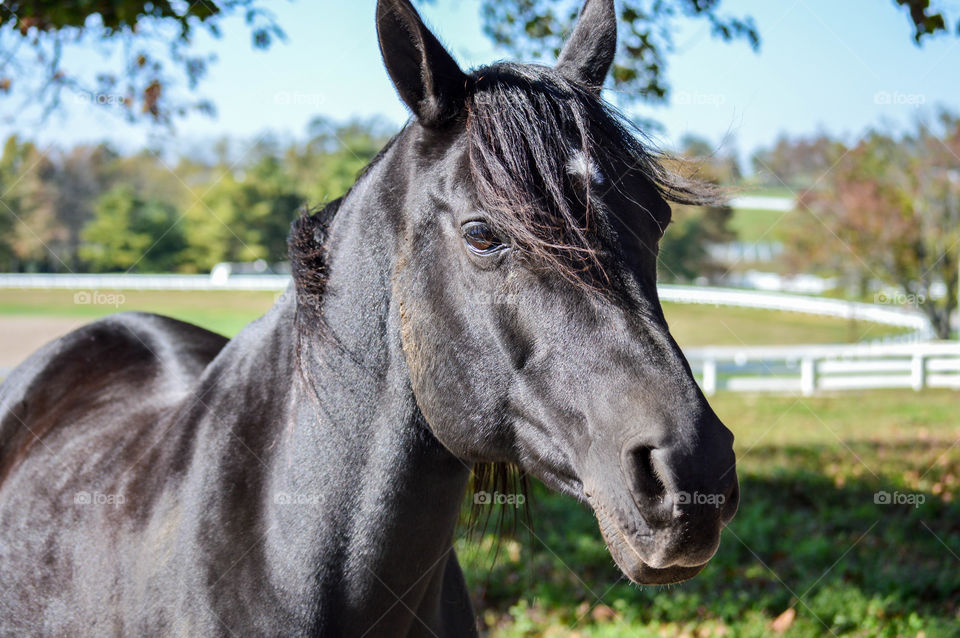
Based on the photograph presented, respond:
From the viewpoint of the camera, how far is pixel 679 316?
98.1 ft

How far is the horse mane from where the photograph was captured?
1.62 metres

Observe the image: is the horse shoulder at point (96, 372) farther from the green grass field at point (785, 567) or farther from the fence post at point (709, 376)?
the fence post at point (709, 376)

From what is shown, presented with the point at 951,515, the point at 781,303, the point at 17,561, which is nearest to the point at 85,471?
the point at 17,561

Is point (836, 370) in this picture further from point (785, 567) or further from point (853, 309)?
point (785, 567)

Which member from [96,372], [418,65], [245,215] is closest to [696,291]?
[96,372]

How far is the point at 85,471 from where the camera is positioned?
239 cm

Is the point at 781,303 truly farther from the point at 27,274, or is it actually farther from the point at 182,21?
the point at 27,274

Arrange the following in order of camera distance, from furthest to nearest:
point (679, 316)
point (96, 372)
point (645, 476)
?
point (679, 316)
point (96, 372)
point (645, 476)

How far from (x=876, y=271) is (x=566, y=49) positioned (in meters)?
21.9

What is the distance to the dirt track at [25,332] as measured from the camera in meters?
22.2

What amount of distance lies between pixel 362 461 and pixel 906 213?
2304 centimetres

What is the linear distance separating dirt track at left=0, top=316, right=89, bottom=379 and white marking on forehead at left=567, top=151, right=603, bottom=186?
21.4 m

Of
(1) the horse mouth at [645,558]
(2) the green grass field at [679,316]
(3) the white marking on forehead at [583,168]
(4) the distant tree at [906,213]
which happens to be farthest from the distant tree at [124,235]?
(1) the horse mouth at [645,558]

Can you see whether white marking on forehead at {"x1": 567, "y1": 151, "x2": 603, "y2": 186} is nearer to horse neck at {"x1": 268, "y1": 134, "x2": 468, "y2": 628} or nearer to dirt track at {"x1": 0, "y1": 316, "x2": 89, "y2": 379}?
horse neck at {"x1": 268, "y1": 134, "x2": 468, "y2": 628}
